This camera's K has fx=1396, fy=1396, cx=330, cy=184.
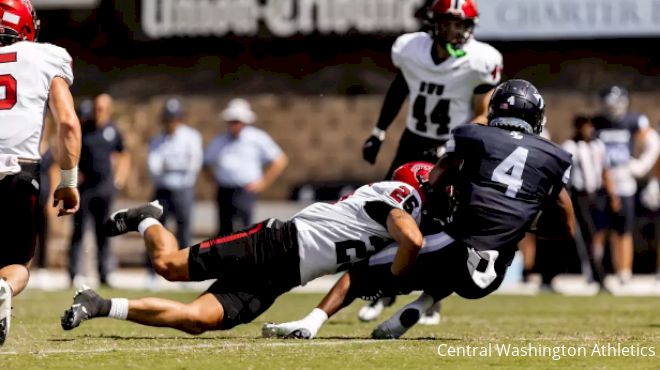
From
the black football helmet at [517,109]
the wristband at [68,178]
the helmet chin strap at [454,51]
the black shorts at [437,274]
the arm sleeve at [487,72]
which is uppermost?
the black football helmet at [517,109]

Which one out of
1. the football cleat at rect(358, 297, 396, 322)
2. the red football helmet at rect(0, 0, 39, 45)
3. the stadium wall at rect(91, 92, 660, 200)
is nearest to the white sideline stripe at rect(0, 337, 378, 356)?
the red football helmet at rect(0, 0, 39, 45)

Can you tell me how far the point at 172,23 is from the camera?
18672 millimetres

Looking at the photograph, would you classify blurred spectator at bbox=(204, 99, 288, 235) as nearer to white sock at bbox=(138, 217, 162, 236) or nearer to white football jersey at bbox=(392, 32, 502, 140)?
white football jersey at bbox=(392, 32, 502, 140)

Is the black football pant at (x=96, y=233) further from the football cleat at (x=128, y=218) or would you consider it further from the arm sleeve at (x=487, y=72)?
the football cleat at (x=128, y=218)

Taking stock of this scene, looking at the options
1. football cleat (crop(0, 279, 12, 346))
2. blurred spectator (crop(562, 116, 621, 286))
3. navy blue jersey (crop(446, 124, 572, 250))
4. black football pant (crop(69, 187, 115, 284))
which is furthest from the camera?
black football pant (crop(69, 187, 115, 284))

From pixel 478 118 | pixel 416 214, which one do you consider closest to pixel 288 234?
pixel 416 214

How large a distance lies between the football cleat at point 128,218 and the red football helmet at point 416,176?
1.25m

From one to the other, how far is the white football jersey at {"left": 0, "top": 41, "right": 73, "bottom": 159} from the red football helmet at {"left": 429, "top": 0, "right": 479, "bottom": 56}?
2846 millimetres

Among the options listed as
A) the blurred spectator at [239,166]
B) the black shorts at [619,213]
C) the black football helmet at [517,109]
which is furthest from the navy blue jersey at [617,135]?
the black football helmet at [517,109]

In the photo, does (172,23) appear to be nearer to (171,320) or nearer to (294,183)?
(294,183)

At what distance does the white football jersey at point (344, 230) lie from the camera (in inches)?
268

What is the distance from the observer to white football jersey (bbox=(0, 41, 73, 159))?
6.59m

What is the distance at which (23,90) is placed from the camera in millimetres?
6602

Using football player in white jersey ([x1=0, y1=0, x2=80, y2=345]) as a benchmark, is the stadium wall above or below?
below
